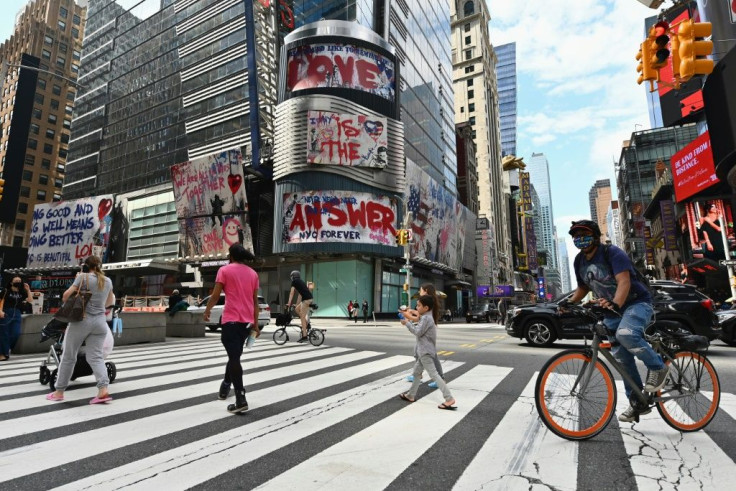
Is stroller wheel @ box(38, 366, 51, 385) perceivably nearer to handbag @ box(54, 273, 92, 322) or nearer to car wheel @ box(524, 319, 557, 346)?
handbag @ box(54, 273, 92, 322)

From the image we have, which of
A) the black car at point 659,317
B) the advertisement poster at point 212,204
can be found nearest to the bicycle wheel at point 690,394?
the black car at point 659,317

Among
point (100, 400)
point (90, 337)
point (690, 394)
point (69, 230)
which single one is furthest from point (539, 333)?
point (69, 230)

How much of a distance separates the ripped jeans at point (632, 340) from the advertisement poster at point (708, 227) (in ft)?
119

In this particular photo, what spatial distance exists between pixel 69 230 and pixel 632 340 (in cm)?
6389

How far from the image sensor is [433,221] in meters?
45.0

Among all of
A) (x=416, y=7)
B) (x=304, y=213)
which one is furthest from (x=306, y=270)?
(x=416, y=7)

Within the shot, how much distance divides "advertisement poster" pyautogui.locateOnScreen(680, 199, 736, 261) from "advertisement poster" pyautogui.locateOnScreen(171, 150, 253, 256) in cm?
4051

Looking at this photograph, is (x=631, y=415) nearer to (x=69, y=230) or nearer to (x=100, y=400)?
(x=100, y=400)

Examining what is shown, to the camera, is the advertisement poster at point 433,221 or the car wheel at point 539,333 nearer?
the car wheel at point 539,333

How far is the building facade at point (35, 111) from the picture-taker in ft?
243

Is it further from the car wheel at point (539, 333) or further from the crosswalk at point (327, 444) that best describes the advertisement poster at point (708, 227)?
the crosswalk at point (327, 444)

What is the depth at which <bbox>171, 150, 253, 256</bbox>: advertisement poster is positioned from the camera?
39.1 m

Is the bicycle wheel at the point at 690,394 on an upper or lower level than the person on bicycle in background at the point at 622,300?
lower

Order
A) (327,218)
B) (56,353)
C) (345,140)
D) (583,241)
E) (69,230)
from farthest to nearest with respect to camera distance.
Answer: (69,230) → (345,140) → (327,218) → (56,353) → (583,241)
